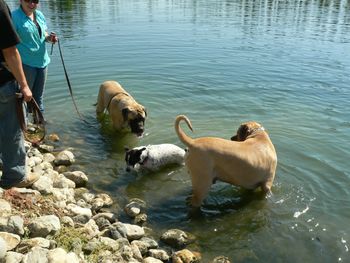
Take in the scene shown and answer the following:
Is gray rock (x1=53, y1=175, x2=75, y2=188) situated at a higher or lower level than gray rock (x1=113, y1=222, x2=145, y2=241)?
higher

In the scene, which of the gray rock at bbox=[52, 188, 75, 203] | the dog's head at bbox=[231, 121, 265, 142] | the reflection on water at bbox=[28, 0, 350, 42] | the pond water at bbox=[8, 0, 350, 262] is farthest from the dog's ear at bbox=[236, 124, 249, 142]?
the reflection on water at bbox=[28, 0, 350, 42]

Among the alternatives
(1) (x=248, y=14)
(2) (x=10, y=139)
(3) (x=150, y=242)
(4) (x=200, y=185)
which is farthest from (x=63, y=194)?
(1) (x=248, y=14)

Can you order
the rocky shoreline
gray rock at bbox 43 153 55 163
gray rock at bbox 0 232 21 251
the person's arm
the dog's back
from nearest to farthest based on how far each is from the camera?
gray rock at bbox 0 232 21 251
the rocky shoreline
the person's arm
gray rock at bbox 43 153 55 163
the dog's back

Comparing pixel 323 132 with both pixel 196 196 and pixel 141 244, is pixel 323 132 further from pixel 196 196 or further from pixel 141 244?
pixel 141 244

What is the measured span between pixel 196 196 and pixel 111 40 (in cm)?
1408

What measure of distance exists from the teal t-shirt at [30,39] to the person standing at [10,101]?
2753 millimetres

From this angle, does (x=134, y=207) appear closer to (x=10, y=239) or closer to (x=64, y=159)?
(x=64, y=159)

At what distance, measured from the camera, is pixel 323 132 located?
345 inches

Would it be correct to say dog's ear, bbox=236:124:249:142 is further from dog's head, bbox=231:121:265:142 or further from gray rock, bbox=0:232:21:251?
gray rock, bbox=0:232:21:251

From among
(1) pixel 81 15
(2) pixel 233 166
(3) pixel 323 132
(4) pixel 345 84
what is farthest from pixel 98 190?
(1) pixel 81 15

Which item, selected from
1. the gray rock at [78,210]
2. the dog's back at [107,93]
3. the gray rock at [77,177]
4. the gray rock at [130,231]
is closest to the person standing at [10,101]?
the gray rock at [78,210]

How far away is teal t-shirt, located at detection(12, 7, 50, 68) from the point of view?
686cm

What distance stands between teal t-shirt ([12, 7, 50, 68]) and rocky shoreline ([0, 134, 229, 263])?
187 cm

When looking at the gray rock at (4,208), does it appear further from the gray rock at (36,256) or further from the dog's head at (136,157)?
the dog's head at (136,157)
